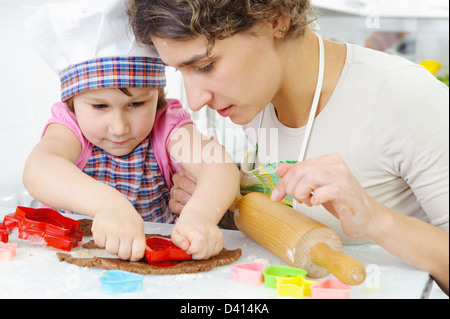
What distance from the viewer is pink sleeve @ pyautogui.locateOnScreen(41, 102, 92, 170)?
1.01m

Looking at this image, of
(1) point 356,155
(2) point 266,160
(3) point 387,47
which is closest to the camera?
(1) point 356,155

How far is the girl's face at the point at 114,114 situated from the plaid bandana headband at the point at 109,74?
0.02 metres

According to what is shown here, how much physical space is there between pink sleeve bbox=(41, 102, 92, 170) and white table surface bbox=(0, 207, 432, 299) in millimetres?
302

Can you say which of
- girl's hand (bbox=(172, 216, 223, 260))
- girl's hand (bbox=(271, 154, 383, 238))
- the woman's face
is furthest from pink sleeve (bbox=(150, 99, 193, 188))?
girl's hand (bbox=(271, 154, 383, 238))

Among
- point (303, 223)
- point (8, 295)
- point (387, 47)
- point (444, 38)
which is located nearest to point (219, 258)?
point (303, 223)

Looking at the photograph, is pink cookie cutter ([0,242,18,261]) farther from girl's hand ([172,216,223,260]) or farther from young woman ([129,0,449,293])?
young woman ([129,0,449,293])

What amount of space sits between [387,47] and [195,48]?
108 inches

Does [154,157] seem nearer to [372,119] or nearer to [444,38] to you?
[372,119]

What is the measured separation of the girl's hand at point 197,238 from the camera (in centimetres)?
70

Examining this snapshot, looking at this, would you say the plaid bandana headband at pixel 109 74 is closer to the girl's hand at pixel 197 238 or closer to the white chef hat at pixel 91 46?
the white chef hat at pixel 91 46

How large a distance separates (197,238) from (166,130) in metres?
0.41

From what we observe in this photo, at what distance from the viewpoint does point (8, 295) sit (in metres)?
0.60

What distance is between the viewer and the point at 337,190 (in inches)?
24.4

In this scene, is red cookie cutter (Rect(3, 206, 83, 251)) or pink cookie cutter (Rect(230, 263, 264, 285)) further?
red cookie cutter (Rect(3, 206, 83, 251))
